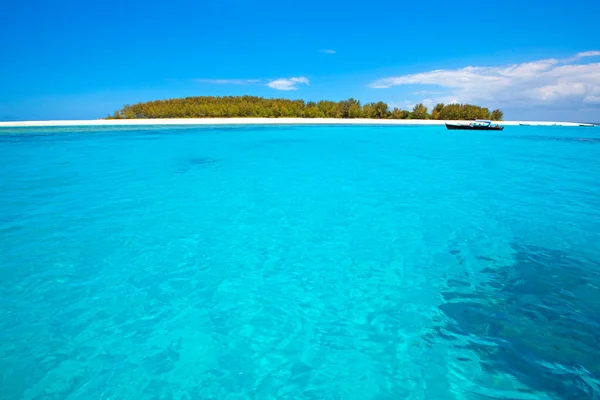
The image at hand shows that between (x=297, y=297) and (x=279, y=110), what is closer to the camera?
(x=297, y=297)

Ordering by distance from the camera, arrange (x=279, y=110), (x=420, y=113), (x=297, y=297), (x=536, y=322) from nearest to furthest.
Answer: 1. (x=536, y=322)
2. (x=297, y=297)
3. (x=279, y=110)
4. (x=420, y=113)

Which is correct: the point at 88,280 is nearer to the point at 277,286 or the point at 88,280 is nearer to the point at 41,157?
the point at 277,286

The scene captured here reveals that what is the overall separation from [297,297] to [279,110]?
202 feet

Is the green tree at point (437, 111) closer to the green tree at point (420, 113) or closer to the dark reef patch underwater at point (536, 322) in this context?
the green tree at point (420, 113)

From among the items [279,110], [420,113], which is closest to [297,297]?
[279,110]

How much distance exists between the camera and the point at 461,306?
3.60 meters

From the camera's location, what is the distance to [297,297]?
3.81m

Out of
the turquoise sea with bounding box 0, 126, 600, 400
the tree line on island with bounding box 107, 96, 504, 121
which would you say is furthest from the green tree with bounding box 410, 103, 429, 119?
the turquoise sea with bounding box 0, 126, 600, 400

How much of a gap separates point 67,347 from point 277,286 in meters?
2.39

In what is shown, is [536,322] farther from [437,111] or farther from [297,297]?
[437,111]

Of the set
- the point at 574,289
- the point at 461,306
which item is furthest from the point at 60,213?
the point at 574,289

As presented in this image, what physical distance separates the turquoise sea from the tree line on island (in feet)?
180

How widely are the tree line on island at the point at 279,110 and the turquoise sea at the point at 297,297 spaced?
2162 inches

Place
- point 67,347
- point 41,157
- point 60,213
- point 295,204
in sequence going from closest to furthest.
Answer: point 67,347 < point 60,213 < point 295,204 < point 41,157
